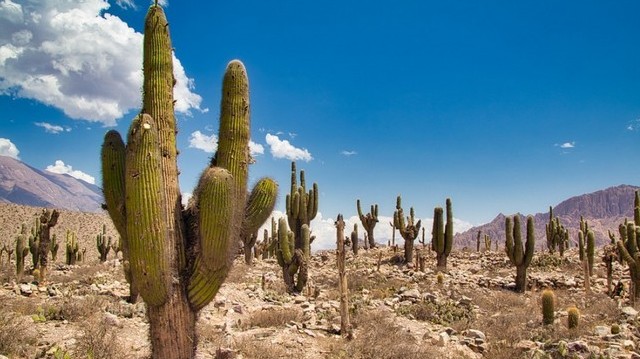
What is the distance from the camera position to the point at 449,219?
71.6 ft

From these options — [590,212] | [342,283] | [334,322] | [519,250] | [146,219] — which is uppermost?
[590,212]

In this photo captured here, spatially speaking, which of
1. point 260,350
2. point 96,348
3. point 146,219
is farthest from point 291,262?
point 146,219

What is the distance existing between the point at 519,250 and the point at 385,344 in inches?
479

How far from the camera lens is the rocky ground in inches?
315

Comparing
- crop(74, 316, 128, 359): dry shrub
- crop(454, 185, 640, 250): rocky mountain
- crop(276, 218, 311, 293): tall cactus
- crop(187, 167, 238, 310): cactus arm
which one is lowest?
crop(74, 316, 128, 359): dry shrub

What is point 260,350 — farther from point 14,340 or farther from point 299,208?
point 299,208

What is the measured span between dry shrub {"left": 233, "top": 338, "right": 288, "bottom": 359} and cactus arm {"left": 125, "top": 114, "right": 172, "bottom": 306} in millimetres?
3258

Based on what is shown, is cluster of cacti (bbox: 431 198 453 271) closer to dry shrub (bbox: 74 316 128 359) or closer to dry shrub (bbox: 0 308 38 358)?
dry shrub (bbox: 74 316 128 359)

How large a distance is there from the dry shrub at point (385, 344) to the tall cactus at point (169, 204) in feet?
13.5

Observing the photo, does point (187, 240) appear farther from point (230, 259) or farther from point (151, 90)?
point (151, 90)

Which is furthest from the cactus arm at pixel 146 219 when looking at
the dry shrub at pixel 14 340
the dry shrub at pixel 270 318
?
the dry shrub at pixel 270 318

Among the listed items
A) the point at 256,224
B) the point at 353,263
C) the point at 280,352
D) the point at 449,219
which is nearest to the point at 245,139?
the point at 256,224

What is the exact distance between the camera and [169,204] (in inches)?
210

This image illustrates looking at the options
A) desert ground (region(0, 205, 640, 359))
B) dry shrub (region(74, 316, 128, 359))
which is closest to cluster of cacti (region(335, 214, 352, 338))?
desert ground (region(0, 205, 640, 359))
